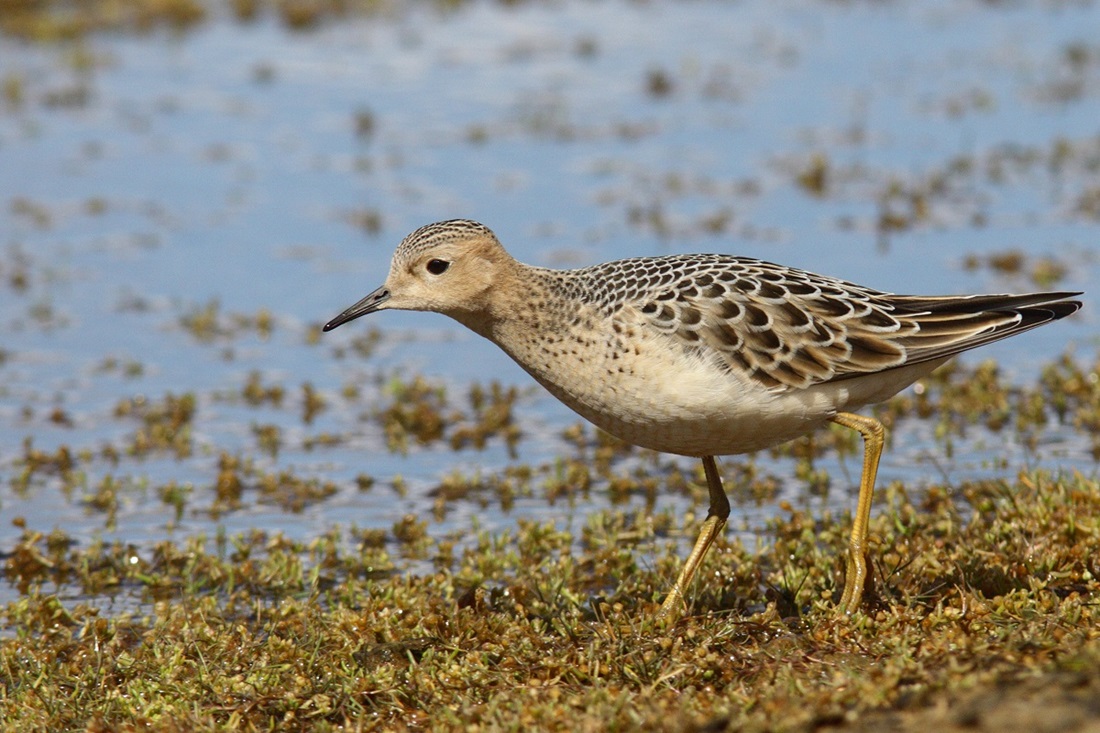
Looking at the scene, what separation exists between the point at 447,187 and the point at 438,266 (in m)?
8.21

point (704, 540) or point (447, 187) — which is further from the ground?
point (447, 187)

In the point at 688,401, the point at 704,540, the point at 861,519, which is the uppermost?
the point at 688,401

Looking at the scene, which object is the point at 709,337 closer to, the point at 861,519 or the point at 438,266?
the point at 861,519

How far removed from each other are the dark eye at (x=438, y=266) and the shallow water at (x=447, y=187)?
7.38 feet

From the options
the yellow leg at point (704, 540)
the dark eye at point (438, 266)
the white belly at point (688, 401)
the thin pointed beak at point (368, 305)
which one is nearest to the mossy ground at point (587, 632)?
the yellow leg at point (704, 540)

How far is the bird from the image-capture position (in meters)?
7.08

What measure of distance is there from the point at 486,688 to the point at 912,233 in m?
9.13

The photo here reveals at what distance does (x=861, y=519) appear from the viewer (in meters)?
7.27

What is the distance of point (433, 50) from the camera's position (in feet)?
68.3

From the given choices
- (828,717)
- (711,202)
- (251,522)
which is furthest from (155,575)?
(711,202)

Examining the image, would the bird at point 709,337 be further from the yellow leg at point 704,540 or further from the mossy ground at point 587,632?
the mossy ground at point 587,632

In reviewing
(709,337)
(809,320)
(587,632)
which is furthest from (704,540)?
(809,320)

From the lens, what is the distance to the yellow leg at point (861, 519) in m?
7.14

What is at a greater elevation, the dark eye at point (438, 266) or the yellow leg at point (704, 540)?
the dark eye at point (438, 266)
